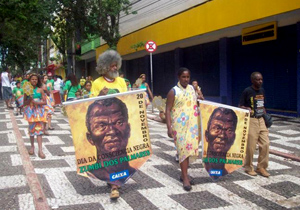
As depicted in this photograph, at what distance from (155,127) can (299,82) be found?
4997 millimetres

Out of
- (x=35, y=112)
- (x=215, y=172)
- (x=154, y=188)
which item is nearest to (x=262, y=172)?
(x=215, y=172)

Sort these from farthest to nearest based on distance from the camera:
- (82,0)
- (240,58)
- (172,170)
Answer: (82,0) < (240,58) < (172,170)

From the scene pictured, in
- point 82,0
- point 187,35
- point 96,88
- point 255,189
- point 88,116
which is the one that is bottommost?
point 255,189

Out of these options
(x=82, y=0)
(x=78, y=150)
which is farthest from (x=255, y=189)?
(x=82, y=0)

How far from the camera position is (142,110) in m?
4.77

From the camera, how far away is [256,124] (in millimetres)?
5676

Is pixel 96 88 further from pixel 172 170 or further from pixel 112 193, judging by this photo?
pixel 172 170

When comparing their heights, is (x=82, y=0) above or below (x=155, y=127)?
above

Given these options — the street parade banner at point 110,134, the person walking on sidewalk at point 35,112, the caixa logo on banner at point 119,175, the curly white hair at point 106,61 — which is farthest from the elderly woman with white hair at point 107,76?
the person walking on sidewalk at point 35,112

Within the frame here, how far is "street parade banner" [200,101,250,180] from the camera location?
5199 mm

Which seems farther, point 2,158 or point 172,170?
point 2,158

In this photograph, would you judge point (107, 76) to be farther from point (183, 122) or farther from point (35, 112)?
point (35, 112)

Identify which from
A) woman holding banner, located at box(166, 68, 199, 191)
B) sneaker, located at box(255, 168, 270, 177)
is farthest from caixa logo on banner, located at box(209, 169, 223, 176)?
sneaker, located at box(255, 168, 270, 177)

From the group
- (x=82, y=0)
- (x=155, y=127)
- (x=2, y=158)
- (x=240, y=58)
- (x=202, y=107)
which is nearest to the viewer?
(x=202, y=107)
